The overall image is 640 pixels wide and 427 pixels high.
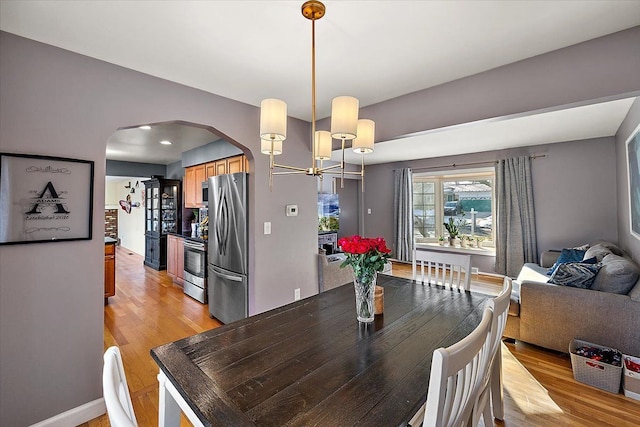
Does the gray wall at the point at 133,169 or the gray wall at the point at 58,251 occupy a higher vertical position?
the gray wall at the point at 133,169

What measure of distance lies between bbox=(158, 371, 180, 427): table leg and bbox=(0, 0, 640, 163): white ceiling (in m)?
1.82

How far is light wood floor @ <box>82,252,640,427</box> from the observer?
73.8 inches

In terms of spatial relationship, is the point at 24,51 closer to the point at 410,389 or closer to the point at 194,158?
the point at 410,389

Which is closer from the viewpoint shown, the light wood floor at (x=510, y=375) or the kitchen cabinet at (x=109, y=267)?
the light wood floor at (x=510, y=375)

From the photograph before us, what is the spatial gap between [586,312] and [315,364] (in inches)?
104

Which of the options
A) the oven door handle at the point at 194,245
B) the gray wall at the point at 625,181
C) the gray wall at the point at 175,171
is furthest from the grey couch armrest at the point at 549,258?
the gray wall at the point at 175,171

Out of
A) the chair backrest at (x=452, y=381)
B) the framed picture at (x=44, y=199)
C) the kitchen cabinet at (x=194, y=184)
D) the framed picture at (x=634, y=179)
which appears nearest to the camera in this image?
the chair backrest at (x=452, y=381)

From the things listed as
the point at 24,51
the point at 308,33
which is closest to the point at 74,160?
the point at 24,51

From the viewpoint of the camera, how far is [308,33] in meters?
1.71

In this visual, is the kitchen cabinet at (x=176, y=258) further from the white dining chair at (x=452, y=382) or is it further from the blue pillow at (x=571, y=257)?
the blue pillow at (x=571, y=257)

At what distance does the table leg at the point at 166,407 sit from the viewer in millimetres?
1140

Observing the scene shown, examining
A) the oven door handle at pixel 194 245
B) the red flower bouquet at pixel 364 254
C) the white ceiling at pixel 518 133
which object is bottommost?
the oven door handle at pixel 194 245

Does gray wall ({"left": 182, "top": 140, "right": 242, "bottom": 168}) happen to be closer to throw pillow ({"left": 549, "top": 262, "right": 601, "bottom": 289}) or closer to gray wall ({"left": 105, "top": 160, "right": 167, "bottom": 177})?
gray wall ({"left": 105, "top": 160, "right": 167, "bottom": 177})

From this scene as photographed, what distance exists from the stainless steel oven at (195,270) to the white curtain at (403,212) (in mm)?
4403
